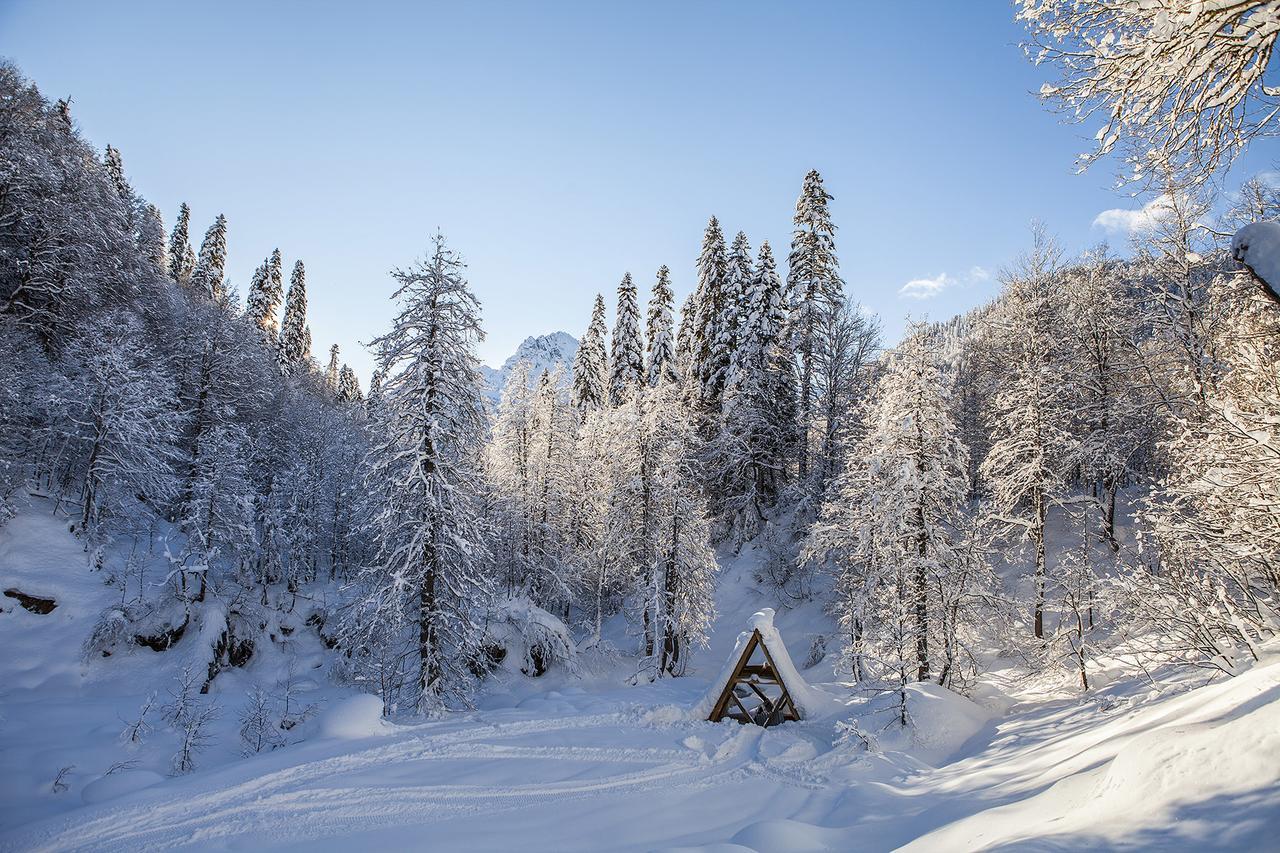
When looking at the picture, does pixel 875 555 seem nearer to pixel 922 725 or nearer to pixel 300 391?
pixel 922 725

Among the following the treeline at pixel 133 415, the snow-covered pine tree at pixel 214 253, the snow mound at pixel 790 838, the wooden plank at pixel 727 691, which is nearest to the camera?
the snow mound at pixel 790 838

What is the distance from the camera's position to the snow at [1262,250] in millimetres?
3748

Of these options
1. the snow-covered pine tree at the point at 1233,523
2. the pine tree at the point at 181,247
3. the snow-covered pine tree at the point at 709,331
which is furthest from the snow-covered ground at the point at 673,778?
the pine tree at the point at 181,247

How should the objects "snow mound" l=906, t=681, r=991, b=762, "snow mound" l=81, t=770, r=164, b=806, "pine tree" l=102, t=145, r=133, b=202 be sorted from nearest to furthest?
"snow mound" l=81, t=770, r=164, b=806
"snow mound" l=906, t=681, r=991, b=762
"pine tree" l=102, t=145, r=133, b=202

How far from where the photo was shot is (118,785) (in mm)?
9375

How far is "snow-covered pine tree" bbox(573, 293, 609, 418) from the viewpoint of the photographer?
39.0 meters

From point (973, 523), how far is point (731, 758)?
11384 millimetres

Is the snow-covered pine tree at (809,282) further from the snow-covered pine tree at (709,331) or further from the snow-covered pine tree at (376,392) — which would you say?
the snow-covered pine tree at (376,392)

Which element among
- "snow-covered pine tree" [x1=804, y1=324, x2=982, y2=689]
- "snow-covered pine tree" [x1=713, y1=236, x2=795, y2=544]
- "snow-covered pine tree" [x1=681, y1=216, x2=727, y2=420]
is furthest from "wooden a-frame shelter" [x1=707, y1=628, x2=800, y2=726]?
"snow-covered pine tree" [x1=681, y1=216, x2=727, y2=420]

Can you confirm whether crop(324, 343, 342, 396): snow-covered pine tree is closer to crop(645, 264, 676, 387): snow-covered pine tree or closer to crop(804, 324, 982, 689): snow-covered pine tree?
crop(645, 264, 676, 387): snow-covered pine tree

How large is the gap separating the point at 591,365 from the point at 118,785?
33.3 meters

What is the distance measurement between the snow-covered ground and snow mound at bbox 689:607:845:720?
0.44m

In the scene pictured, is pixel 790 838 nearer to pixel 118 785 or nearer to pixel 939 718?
pixel 939 718

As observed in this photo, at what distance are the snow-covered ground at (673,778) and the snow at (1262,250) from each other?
2.96 metres
